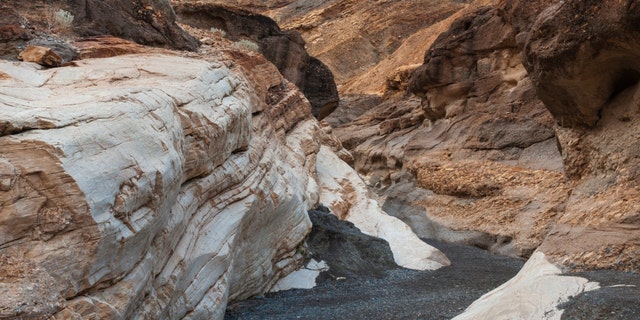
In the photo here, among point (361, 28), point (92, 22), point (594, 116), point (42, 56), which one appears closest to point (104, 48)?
point (42, 56)

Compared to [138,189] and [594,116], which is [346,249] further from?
[138,189]

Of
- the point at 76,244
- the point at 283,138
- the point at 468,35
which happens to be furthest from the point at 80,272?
the point at 468,35

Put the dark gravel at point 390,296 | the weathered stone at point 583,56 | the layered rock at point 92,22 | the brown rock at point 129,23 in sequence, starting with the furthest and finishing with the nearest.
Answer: the brown rock at point 129,23 → the weathered stone at point 583,56 → the layered rock at point 92,22 → the dark gravel at point 390,296

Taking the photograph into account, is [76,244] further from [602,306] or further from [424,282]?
[424,282]

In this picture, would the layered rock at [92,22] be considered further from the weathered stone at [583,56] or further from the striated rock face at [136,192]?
the weathered stone at [583,56]

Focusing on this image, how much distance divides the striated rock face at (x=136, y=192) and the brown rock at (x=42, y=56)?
332 millimetres

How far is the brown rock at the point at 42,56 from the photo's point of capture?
7617mm

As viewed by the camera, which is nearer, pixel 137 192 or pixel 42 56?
pixel 137 192

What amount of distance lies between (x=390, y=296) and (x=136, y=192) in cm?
492

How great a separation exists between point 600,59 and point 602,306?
4.89 m

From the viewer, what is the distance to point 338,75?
5609cm

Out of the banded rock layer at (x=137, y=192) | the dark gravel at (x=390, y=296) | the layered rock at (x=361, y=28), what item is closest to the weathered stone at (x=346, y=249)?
the dark gravel at (x=390, y=296)

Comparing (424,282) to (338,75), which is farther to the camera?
(338,75)

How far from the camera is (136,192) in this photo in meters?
5.29
